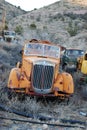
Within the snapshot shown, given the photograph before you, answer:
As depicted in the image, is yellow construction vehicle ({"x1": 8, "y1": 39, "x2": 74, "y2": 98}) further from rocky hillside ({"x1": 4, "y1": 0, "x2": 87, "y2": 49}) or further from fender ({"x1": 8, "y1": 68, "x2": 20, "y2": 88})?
rocky hillside ({"x1": 4, "y1": 0, "x2": 87, "y2": 49})

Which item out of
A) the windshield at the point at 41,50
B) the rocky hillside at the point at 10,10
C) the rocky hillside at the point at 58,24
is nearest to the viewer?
the windshield at the point at 41,50

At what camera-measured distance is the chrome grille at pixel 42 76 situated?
13.9 meters

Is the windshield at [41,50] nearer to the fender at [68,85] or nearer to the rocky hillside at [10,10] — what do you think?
the fender at [68,85]

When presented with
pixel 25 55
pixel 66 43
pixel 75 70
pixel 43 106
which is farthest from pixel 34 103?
pixel 66 43

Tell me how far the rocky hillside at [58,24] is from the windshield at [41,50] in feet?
105

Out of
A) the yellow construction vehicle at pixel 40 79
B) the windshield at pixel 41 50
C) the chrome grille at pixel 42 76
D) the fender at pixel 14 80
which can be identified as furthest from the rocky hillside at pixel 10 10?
the chrome grille at pixel 42 76

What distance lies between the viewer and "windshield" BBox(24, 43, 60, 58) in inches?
614

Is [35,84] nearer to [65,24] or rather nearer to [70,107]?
[70,107]

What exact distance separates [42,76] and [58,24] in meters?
56.7

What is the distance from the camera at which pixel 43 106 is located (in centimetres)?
1395

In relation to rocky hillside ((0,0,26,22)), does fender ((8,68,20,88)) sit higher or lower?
higher

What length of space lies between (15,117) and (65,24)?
58.6 m

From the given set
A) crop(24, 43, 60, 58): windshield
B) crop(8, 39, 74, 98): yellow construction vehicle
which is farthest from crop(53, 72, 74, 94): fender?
crop(24, 43, 60, 58): windshield

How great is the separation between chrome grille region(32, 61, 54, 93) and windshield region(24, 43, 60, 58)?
1.56 metres
